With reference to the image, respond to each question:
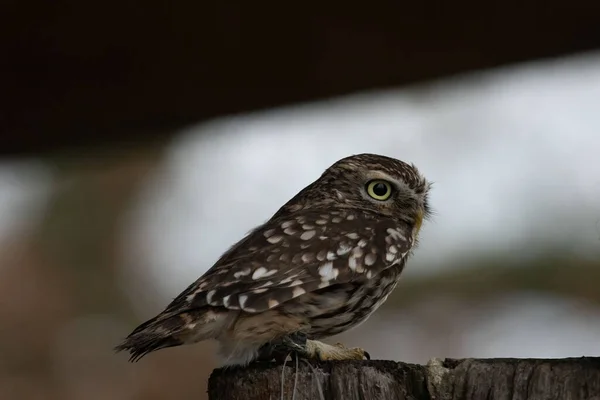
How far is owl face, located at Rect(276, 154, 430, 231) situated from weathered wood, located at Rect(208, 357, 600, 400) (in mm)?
962

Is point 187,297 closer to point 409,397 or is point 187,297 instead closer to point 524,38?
point 409,397

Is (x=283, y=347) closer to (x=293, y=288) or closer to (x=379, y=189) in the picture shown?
(x=293, y=288)

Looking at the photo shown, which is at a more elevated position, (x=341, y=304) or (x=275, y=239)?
(x=275, y=239)

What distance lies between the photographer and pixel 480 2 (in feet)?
8.73

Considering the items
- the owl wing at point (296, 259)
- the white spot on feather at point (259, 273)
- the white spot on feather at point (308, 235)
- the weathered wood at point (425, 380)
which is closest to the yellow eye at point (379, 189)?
the owl wing at point (296, 259)

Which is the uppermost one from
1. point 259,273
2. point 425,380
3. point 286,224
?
point 286,224

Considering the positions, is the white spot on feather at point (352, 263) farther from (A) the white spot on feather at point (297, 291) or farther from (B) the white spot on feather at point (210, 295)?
(B) the white spot on feather at point (210, 295)

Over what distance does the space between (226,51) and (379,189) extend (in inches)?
24.9

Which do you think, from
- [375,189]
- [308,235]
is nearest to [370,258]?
[308,235]

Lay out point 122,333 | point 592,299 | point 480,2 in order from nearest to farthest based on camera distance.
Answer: point 480,2, point 592,299, point 122,333

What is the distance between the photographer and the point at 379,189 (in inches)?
121

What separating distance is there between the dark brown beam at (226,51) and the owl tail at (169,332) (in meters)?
0.89

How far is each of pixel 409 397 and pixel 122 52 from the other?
1429 millimetres

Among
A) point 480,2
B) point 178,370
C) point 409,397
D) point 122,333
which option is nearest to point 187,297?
point 409,397
